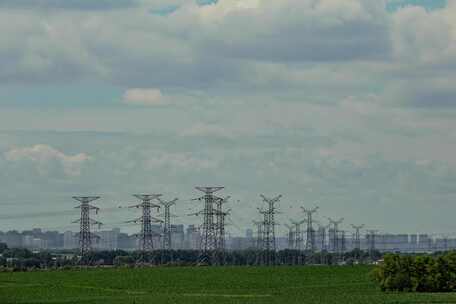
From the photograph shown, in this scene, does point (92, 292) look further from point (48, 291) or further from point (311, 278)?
point (311, 278)

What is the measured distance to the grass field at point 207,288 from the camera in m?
70.7

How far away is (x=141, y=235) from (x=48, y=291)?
5451 centimetres

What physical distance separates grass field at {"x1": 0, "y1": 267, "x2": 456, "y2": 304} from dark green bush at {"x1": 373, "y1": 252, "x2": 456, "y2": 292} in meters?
1.96

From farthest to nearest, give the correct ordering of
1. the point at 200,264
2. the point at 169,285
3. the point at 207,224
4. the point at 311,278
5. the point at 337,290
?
the point at 200,264, the point at 207,224, the point at 311,278, the point at 169,285, the point at 337,290

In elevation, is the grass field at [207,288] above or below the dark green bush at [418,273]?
below

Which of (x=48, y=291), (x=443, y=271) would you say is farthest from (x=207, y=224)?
(x=443, y=271)

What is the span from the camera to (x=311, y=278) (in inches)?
4751

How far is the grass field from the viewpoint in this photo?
232 feet

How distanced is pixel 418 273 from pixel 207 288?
2270 cm

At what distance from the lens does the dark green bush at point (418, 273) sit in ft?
272

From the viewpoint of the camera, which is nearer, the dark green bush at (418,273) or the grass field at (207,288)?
the grass field at (207,288)

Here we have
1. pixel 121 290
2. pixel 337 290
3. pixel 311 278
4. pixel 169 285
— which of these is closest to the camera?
pixel 337 290

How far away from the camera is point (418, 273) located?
84.1 m

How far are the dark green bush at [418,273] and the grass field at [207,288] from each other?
1.96 meters
